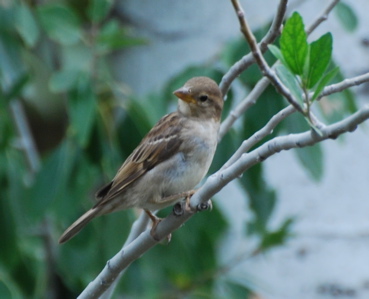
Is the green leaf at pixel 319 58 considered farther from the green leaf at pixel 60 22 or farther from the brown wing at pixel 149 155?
the green leaf at pixel 60 22

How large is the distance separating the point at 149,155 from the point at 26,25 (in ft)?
3.86

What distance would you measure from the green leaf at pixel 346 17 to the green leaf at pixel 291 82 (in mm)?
1468

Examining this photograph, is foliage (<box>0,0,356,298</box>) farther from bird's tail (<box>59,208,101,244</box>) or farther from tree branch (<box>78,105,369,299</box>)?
tree branch (<box>78,105,369,299</box>)

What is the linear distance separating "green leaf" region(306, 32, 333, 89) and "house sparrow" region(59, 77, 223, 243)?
95cm

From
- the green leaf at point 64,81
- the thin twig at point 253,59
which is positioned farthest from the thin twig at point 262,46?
the green leaf at point 64,81

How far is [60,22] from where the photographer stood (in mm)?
3947

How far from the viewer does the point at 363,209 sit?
4453 mm

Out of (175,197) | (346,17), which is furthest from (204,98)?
(346,17)

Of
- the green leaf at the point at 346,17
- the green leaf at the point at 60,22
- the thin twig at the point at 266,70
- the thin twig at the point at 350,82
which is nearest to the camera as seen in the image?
the thin twig at the point at 266,70

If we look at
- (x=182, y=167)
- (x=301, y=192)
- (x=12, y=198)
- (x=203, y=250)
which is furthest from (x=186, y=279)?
(x=182, y=167)

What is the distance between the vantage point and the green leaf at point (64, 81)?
3.71m

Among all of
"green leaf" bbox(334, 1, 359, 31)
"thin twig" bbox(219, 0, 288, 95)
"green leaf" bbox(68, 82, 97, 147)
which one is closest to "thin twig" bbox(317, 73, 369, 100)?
"thin twig" bbox(219, 0, 288, 95)

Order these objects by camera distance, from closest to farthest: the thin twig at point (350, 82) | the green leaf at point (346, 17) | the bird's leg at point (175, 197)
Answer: the thin twig at point (350, 82), the bird's leg at point (175, 197), the green leaf at point (346, 17)

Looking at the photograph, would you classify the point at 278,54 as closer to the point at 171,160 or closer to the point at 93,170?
the point at 171,160
